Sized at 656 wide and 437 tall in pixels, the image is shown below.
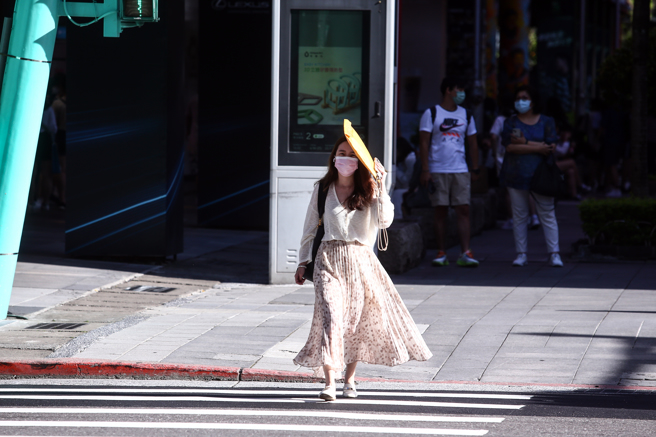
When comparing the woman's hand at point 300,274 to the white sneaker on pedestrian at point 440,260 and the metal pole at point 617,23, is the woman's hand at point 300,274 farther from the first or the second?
the metal pole at point 617,23

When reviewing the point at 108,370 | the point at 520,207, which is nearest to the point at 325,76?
the point at 520,207

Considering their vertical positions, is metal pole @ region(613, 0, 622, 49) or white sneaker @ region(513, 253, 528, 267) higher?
metal pole @ region(613, 0, 622, 49)

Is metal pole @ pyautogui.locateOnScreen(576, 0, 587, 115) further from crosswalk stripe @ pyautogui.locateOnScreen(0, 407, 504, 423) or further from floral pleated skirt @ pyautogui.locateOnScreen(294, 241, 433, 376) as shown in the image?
crosswalk stripe @ pyautogui.locateOnScreen(0, 407, 504, 423)

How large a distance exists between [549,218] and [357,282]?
5.59 m

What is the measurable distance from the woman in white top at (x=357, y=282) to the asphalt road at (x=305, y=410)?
0.28 meters

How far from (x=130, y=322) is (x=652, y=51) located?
40.9 feet

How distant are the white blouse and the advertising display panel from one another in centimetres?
416

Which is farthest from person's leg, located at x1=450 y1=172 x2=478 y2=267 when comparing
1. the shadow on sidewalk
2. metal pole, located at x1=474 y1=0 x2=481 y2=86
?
metal pole, located at x1=474 y1=0 x2=481 y2=86

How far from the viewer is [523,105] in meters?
11.1

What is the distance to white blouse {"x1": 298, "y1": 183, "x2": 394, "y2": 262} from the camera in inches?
238

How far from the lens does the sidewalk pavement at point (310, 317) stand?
6871mm

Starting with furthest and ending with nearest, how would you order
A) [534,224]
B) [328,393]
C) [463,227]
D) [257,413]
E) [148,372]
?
[534,224] → [463,227] → [148,372] → [328,393] → [257,413]

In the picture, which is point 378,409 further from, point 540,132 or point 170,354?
point 540,132

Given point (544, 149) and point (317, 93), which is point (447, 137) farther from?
point (317, 93)
